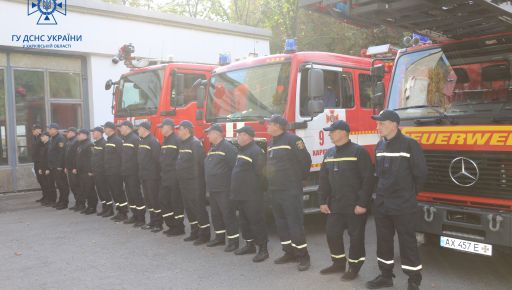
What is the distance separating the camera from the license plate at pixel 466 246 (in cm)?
411

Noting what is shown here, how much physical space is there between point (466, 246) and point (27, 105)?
10.8 m

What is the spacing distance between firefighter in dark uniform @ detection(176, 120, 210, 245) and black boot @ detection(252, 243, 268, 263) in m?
1.08

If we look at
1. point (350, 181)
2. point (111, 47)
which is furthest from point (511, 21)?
point (111, 47)

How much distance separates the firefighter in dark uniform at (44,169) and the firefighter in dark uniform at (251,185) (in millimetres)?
5773

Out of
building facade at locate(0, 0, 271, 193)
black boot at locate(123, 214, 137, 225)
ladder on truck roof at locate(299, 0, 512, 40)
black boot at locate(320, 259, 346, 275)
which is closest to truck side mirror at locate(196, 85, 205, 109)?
black boot at locate(123, 214, 137, 225)

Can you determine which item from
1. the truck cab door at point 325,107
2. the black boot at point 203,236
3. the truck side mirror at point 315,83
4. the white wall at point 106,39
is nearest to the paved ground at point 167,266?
the black boot at point 203,236

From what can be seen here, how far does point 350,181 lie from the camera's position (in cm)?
455

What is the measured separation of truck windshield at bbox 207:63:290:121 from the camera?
622cm

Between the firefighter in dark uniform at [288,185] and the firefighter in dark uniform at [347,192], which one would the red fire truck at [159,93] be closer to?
the firefighter in dark uniform at [288,185]

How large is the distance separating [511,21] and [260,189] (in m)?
3.21

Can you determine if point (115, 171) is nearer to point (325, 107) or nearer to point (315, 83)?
point (325, 107)

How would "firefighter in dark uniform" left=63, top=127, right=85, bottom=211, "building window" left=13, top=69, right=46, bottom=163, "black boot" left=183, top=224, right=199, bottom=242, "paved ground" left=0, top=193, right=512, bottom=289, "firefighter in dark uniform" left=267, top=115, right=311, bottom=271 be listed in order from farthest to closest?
"building window" left=13, top=69, right=46, bottom=163 → "firefighter in dark uniform" left=63, top=127, right=85, bottom=211 → "black boot" left=183, top=224, right=199, bottom=242 → "firefighter in dark uniform" left=267, top=115, right=311, bottom=271 → "paved ground" left=0, top=193, right=512, bottom=289

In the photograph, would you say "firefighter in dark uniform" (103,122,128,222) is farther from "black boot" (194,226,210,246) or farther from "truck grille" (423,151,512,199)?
"truck grille" (423,151,512,199)

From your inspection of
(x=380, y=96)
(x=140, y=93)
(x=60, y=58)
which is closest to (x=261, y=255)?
(x=380, y=96)
